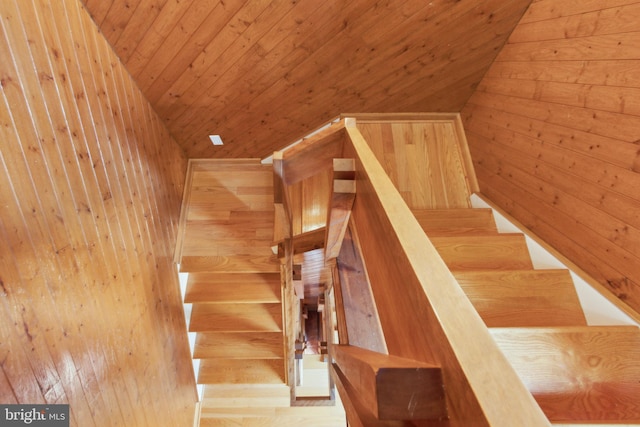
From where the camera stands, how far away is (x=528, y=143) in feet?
6.14

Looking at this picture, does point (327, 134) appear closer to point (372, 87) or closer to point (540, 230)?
point (540, 230)

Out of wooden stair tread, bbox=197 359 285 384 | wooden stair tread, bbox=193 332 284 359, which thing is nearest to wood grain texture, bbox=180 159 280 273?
wooden stair tread, bbox=193 332 284 359

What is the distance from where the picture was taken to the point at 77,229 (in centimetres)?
141

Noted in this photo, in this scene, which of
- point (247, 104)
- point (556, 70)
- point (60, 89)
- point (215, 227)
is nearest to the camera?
point (60, 89)

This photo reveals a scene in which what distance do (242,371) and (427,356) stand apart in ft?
10.2

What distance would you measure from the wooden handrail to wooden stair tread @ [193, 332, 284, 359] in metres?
2.31

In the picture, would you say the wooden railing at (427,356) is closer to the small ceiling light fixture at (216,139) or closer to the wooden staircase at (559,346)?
the wooden staircase at (559,346)

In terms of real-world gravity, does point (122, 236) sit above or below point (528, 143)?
below

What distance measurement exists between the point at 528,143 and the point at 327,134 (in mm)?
1560

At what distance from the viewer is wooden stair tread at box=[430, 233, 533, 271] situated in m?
1.60

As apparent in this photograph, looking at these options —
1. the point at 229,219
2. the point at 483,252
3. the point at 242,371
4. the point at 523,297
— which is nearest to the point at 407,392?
the point at 523,297

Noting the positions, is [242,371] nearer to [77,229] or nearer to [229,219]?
[229,219]

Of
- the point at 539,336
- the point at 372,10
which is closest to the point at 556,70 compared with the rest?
the point at 372,10

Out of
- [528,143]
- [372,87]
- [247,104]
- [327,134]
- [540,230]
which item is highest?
[372,87]
